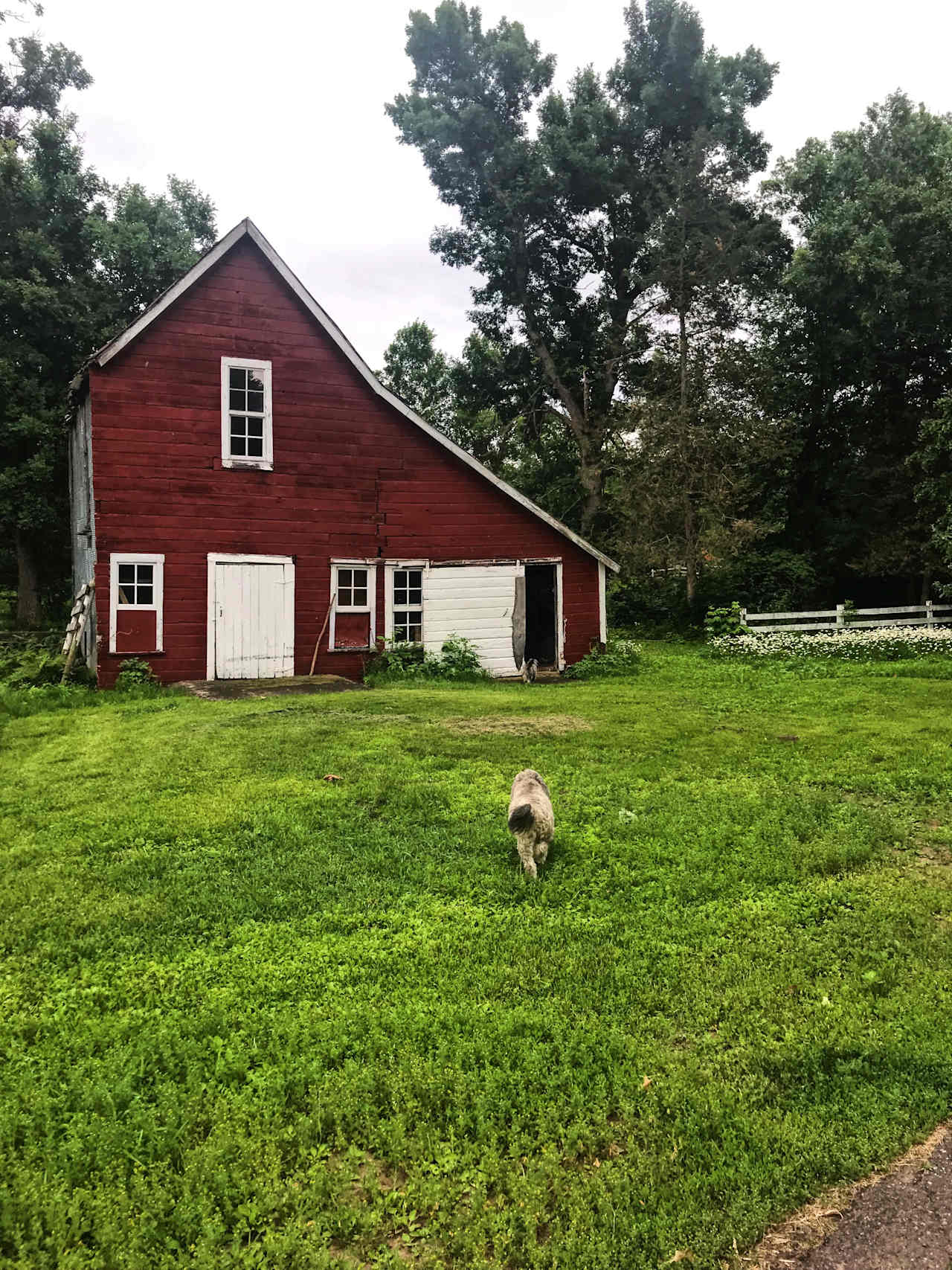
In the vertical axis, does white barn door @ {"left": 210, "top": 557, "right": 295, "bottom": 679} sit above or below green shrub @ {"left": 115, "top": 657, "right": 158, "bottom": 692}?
above

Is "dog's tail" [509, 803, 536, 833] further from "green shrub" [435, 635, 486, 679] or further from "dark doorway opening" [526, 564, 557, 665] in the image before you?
"dark doorway opening" [526, 564, 557, 665]

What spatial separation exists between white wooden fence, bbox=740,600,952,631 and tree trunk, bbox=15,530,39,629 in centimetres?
2347

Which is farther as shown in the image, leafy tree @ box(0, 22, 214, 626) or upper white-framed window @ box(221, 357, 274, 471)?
leafy tree @ box(0, 22, 214, 626)

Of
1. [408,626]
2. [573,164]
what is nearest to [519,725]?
[408,626]

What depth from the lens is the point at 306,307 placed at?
643 inches

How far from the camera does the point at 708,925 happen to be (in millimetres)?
4992

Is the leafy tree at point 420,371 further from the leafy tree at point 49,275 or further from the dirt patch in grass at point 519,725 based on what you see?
the dirt patch in grass at point 519,725

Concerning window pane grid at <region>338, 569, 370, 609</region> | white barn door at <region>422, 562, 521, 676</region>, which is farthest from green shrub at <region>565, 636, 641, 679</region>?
window pane grid at <region>338, 569, 370, 609</region>

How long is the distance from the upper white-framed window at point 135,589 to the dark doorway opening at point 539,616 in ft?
29.6

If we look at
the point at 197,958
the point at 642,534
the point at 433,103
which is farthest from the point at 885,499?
the point at 197,958

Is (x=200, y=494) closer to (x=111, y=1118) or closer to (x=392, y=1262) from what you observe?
(x=111, y=1118)

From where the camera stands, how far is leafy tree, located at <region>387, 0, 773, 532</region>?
32281 millimetres

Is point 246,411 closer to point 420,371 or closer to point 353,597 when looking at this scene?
point 353,597

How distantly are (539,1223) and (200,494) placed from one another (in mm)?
14682
